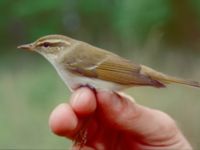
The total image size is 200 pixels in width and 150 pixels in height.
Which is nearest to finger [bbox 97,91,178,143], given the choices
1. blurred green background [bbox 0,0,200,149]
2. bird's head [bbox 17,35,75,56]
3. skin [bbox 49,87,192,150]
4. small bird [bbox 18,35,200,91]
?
skin [bbox 49,87,192,150]

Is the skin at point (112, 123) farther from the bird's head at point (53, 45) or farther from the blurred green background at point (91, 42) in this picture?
the blurred green background at point (91, 42)

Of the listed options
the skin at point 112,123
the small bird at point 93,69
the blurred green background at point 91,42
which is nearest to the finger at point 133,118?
the skin at point 112,123

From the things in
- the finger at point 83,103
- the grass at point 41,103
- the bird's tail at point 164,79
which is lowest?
the grass at point 41,103

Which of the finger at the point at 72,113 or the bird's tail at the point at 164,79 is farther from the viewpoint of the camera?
the bird's tail at the point at 164,79

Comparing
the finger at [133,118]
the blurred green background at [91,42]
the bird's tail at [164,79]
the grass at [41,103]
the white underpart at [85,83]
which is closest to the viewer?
the finger at [133,118]

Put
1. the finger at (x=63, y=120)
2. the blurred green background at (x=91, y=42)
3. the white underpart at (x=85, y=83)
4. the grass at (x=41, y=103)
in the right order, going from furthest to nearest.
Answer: the blurred green background at (x=91, y=42)
the grass at (x=41, y=103)
the white underpart at (x=85, y=83)
the finger at (x=63, y=120)

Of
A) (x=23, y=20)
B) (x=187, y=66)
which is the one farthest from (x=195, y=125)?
(x=23, y=20)

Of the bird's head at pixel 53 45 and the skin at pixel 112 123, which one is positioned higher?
the bird's head at pixel 53 45

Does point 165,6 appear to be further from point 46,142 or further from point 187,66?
point 46,142
